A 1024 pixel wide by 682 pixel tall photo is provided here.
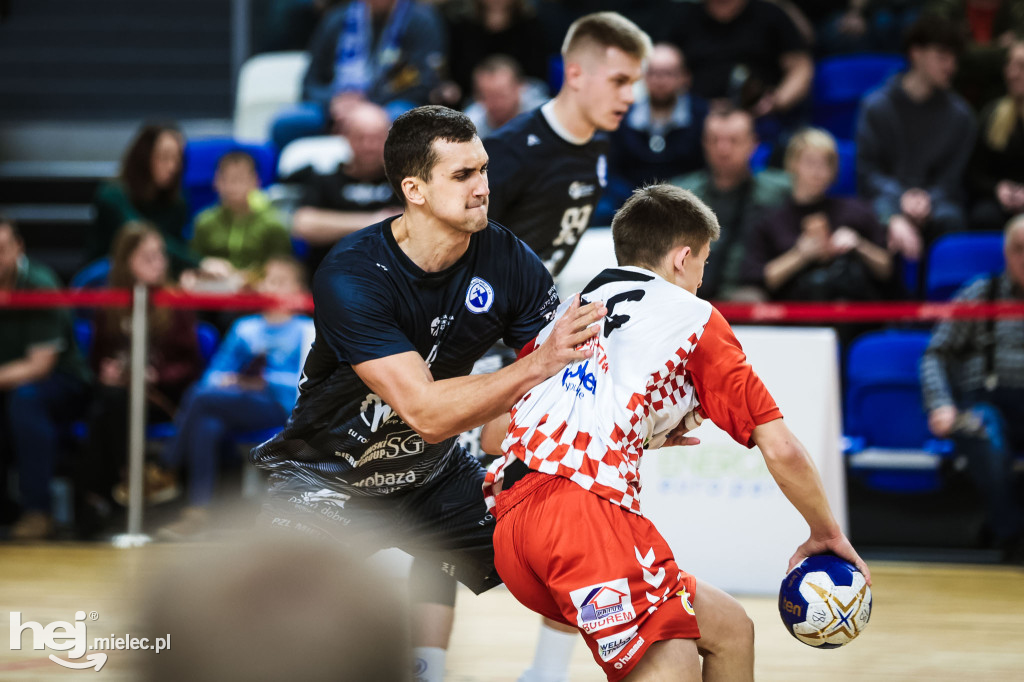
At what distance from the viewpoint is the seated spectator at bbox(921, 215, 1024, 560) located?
21.3 ft

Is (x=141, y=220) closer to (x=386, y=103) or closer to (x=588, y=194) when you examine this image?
(x=386, y=103)

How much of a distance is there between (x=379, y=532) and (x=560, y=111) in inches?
77.7

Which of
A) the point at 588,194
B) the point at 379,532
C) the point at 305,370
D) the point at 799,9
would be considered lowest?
the point at 379,532

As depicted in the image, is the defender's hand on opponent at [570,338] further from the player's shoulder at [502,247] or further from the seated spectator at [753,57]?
the seated spectator at [753,57]

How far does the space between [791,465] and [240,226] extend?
19.8 feet

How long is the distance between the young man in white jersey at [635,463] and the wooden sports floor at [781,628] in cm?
144

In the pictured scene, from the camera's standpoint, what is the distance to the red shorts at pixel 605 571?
8.98 feet

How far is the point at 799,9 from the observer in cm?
1006

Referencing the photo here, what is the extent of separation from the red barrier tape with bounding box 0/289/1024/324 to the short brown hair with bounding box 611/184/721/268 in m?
3.45

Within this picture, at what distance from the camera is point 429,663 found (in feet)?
12.3

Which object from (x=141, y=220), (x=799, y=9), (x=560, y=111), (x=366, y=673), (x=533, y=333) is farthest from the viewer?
(x=799, y=9)

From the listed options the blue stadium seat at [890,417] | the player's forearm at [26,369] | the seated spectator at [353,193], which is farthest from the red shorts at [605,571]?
the player's forearm at [26,369]

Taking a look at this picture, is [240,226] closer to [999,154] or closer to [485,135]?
[485,135]

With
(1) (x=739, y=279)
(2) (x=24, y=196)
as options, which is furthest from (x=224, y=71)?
(1) (x=739, y=279)
